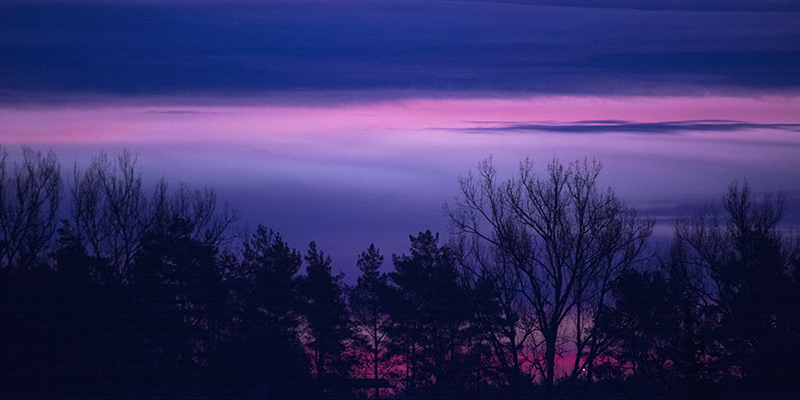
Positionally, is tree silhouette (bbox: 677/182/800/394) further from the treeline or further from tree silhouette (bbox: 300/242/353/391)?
tree silhouette (bbox: 300/242/353/391)

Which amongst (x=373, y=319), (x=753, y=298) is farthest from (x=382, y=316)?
(x=753, y=298)

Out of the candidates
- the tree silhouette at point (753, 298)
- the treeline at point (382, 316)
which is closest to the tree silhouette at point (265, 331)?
the treeline at point (382, 316)

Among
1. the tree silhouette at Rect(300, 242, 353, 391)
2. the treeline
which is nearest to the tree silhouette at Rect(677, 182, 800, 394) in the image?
the treeline

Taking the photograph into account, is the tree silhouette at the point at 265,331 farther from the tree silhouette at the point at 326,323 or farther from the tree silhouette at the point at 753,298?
the tree silhouette at the point at 753,298

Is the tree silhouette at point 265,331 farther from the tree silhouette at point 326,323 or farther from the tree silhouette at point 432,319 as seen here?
the tree silhouette at point 432,319

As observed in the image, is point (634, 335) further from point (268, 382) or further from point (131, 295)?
point (131, 295)

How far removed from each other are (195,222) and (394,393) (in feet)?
38.0

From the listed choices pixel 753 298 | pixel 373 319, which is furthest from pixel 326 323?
pixel 753 298

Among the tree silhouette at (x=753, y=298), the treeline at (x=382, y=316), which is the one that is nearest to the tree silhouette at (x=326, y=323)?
the treeline at (x=382, y=316)

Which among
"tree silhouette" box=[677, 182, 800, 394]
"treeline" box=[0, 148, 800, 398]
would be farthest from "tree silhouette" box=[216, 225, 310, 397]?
"tree silhouette" box=[677, 182, 800, 394]

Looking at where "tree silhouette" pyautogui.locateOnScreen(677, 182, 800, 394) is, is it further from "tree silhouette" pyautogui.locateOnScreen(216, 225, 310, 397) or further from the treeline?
"tree silhouette" pyautogui.locateOnScreen(216, 225, 310, 397)

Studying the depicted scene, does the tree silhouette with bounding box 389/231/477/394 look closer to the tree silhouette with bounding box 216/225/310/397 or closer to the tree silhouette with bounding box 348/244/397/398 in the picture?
the tree silhouette with bounding box 348/244/397/398

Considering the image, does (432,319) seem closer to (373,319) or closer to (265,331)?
(373,319)

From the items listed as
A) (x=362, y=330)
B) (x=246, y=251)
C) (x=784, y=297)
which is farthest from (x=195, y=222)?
(x=784, y=297)
